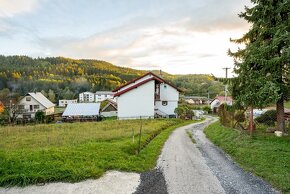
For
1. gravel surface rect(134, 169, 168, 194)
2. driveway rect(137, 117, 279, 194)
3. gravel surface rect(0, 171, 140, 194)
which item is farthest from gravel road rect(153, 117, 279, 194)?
gravel surface rect(0, 171, 140, 194)

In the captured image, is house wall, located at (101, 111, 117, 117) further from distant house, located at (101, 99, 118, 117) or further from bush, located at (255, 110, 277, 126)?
bush, located at (255, 110, 277, 126)

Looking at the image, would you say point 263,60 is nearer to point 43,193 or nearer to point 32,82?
point 43,193

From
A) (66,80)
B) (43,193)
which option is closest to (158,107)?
(43,193)

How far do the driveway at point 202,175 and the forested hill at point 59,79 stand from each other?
92542 millimetres

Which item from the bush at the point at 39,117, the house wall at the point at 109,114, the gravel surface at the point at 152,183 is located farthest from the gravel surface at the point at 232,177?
the house wall at the point at 109,114

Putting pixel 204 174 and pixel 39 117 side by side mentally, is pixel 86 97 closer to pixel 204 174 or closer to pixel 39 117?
pixel 39 117

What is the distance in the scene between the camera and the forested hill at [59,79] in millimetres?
123000

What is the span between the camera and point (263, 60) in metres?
15.4

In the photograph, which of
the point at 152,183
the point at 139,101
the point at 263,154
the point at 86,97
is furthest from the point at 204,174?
the point at 86,97

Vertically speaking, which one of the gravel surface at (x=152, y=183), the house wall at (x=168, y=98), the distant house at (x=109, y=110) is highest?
the house wall at (x=168, y=98)

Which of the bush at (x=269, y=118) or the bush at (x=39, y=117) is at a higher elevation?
the bush at (x=269, y=118)

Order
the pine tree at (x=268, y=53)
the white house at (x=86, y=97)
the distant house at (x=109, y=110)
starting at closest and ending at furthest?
the pine tree at (x=268, y=53), the distant house at (x=109, y=110), the white house at (x=86, y=97)

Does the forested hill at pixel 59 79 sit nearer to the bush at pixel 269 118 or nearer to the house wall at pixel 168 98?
the house wall at pixel 168 98

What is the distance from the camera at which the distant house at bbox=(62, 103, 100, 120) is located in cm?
4466
